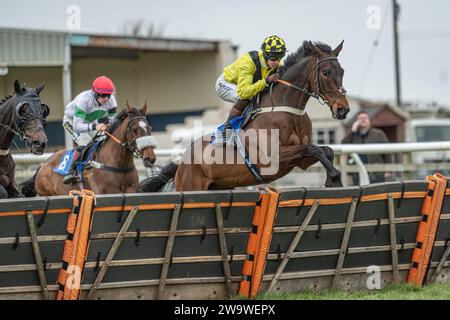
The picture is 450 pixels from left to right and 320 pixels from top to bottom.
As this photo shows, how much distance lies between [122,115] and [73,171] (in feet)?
3.11

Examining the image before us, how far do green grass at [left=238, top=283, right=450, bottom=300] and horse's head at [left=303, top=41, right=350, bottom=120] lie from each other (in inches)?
65.9

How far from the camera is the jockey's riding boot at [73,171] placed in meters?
10.2

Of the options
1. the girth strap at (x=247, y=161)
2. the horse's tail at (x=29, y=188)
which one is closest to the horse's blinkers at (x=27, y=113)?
the girth strap at (x=247, y=161)

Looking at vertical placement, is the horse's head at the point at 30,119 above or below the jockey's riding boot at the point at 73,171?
above

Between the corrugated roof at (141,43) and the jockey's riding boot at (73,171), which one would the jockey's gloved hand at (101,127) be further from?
the corrugated roof at (141,43)

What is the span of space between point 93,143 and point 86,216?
4169 millimetres

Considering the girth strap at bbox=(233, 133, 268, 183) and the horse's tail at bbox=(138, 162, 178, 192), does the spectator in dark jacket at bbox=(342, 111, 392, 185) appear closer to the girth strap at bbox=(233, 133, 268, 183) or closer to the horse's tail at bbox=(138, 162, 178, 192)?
the horse's tail at bbox=(138, 162, 178, 192)

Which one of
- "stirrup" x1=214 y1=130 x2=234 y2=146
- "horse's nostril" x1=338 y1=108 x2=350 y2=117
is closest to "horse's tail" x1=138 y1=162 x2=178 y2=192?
"stirrup" x1=214 y1=130 x2=234 y2=146

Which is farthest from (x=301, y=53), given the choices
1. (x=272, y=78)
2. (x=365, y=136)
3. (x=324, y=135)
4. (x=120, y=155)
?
(x=324, y=135)

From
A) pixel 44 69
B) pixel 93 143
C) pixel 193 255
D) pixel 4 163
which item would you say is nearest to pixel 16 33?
pixel 44 69

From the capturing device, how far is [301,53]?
8.58 meters

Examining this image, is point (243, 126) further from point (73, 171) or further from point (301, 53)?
point (73, 171)

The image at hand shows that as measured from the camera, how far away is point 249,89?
8406 mm

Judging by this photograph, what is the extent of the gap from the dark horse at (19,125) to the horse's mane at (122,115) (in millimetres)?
2132
